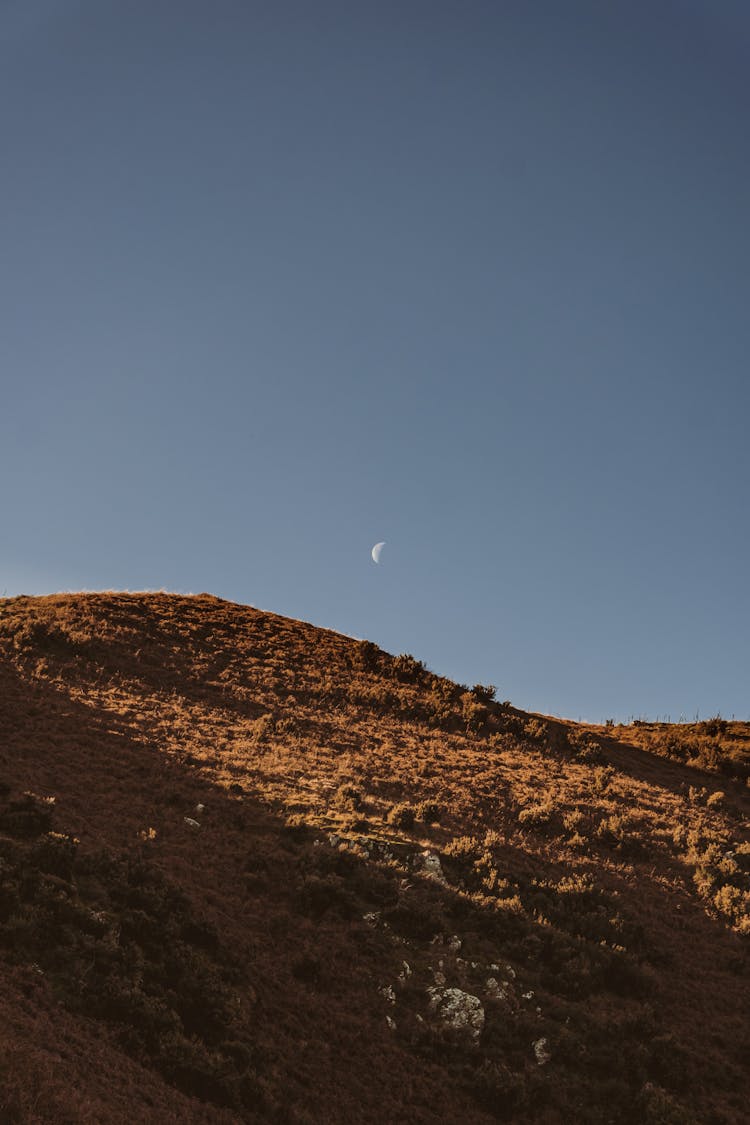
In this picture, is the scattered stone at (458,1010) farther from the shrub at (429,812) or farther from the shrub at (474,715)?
the shrub at (474,715)

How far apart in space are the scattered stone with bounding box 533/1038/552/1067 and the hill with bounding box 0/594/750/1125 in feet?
0.13

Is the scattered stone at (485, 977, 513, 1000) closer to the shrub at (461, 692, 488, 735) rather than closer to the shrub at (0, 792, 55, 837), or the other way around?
the shrub at (0, 792, 55, 837)

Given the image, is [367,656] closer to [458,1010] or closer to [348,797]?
[348,797]

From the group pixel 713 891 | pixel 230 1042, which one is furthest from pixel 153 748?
pixel 713 891

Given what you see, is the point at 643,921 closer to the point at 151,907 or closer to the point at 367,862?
the point at 367,862

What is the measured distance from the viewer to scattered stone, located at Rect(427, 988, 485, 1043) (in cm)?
1579

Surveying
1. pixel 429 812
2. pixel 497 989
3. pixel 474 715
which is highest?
pixel 474 715

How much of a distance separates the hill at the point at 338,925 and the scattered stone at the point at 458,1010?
51 millimetres

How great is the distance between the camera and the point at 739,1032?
55.8 feet

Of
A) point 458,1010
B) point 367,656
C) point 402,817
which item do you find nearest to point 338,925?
point 458,1010

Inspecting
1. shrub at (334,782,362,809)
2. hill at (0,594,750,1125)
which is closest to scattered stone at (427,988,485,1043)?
hill at (0,594,750,1125)

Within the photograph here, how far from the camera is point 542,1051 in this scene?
15.4 m

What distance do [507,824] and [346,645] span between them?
94.5 ft

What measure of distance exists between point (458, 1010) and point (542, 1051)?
75.5 inches
